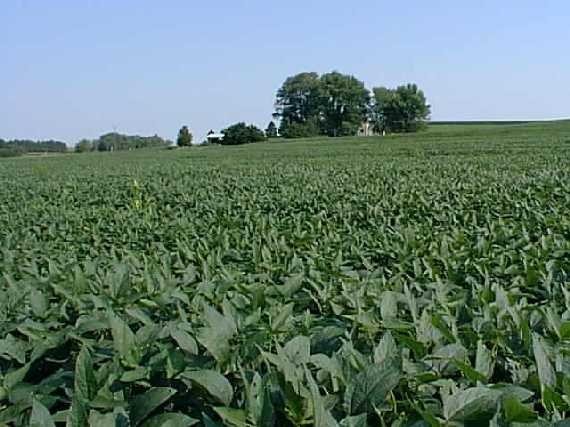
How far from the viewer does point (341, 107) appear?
108500 millimetres

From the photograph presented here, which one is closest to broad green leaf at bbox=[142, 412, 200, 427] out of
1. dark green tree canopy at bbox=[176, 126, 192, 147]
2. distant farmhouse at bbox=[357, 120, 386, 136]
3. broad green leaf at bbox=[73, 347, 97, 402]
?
broad green leaf at bbox=[73, 347, 97, 402]

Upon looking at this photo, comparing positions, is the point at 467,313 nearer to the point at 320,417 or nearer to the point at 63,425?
the point at 320,417

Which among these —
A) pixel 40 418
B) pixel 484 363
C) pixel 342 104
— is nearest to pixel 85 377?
pixel 40 418

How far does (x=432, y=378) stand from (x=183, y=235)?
4736 mm

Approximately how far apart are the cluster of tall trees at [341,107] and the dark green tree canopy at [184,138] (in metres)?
15.4

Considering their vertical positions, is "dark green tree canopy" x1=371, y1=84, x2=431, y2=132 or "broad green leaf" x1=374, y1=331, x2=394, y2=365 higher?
"dark green tree canopy" x1=371, y1=84, x2=431, y2=132

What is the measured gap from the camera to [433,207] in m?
7.33

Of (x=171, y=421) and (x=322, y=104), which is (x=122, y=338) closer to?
(x=171, y=421)

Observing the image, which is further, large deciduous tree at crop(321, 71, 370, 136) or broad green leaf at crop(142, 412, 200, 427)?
large deciduous tree at crop(321, 71, 370, 136)

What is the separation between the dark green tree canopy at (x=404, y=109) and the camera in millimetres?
96312

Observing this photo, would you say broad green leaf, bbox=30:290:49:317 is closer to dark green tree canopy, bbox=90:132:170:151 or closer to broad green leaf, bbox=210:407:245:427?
broad green leaf, bbox=210:407:245:427

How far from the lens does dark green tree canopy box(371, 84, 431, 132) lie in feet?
316

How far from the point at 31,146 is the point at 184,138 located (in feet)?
79.2

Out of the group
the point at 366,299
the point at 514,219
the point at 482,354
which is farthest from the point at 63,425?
the point at 514,219
